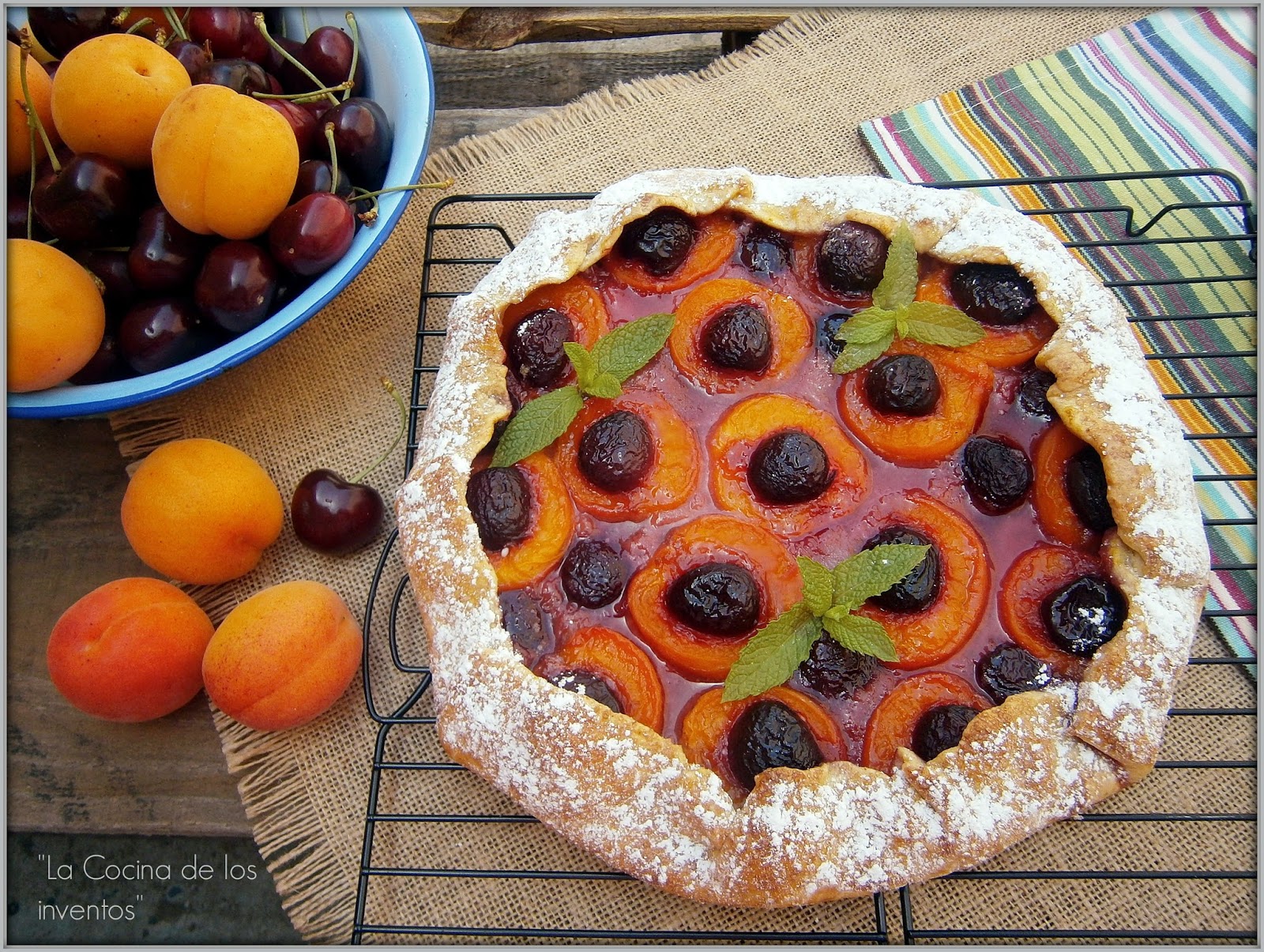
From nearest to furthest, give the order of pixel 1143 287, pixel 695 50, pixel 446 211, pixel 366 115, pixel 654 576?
pixel 654 576 < pixel 366 115 < pixel 1143 287 < pixel 446 211 < pixel 695 50

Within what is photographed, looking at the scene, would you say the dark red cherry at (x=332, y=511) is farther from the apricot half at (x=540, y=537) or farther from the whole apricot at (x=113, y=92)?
the whole apricot at (x=113, y=92)

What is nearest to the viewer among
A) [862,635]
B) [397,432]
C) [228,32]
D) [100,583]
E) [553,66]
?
[862,635]

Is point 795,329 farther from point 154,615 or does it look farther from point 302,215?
point 154,615

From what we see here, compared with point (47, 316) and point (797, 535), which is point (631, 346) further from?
point (47, 316)

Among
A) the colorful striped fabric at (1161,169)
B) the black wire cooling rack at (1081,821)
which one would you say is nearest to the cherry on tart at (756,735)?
the black wire cooling rack at (1081,821)

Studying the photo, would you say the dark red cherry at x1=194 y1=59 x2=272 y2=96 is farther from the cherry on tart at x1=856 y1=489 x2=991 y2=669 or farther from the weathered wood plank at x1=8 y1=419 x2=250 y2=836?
the cherry on tart at x1=856 y1=489 x2=991 y2=669

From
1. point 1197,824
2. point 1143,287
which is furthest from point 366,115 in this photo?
point 1197,824

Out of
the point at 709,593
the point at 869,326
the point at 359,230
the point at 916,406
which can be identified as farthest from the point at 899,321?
the point at 359,230
